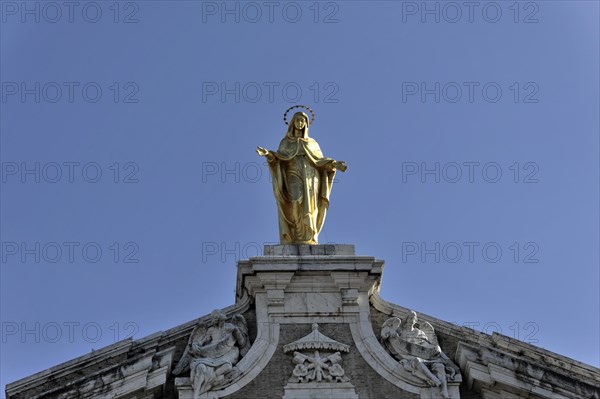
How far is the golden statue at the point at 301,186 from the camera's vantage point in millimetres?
26844

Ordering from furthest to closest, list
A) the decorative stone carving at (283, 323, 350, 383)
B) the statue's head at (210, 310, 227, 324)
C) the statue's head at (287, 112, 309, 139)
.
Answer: the statue's head at (287, 112, 309, 139) → the statue's head at (210, 310, 227, 324) → the decorative stone carving at (283, 323, 350, 383)

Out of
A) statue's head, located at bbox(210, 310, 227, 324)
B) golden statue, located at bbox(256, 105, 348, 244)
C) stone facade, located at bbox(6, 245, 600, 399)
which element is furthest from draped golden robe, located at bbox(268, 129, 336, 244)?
statue's head, located at bbox(210, 310, 227, 324)

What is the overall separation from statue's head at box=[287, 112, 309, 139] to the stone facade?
2479 millimetres

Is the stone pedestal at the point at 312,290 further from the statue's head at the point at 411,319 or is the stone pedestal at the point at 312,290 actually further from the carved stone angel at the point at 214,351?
the statue's head at the point at 411,319

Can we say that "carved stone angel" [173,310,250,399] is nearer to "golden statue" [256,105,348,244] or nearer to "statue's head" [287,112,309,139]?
"golden statue" [256,105,348,244]

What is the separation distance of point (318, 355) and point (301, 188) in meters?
3.37

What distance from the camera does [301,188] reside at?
1062 inches

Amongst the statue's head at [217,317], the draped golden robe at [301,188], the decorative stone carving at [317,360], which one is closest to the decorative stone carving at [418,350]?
the decorative stone carving at [317,360]

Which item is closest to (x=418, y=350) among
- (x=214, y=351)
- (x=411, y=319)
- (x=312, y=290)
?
(x=411, y=319)

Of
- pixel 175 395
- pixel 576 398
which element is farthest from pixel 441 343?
pixel 175 395

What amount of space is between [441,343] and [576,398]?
2.49 meters

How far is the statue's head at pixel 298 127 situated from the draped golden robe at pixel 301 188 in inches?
9.8

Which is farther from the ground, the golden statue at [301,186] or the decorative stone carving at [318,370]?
the golden statue at [301,186]

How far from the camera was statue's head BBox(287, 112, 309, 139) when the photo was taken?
27734mm
